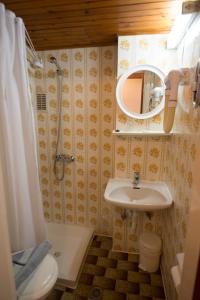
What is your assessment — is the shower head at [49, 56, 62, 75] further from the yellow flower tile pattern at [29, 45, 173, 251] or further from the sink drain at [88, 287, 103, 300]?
the sink drain at [88, 287, 103, 300]

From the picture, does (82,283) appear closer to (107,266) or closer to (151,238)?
(107,266)

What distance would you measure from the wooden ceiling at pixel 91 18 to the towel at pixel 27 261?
1.71 m

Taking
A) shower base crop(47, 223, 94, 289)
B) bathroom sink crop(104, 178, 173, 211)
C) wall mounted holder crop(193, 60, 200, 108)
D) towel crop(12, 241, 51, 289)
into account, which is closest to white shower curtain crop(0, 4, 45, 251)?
towel crop(12, 241, 51, 289)

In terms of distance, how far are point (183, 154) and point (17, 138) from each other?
1124 millimetres

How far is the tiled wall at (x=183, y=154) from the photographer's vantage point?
106cm

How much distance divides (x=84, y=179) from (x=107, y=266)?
3.04ft

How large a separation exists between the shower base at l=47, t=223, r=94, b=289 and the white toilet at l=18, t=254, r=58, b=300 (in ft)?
1.45

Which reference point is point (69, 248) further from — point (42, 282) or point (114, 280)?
point (42, 282)

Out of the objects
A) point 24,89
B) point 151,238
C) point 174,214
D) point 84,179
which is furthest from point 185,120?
point 84,179

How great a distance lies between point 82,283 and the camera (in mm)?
1598

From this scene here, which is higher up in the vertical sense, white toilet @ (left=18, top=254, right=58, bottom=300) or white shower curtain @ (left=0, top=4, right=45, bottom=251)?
white shower curtain @ (left=0, top=4, right=45, bottom=251)

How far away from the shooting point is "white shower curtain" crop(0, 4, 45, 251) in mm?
1043

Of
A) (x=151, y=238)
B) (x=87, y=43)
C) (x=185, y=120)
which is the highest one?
(x=87, y=43)

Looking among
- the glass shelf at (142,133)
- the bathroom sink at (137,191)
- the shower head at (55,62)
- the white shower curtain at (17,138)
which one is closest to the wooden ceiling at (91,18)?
the shower head at (55,62)
